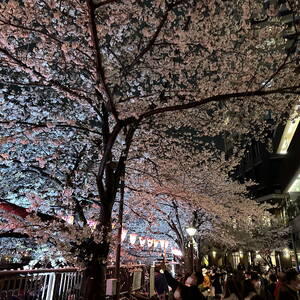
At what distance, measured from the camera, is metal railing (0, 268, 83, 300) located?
16.8 feet

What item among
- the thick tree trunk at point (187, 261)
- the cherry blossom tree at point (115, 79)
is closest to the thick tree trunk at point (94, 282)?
the cherry blossom tree at point (115, 79)

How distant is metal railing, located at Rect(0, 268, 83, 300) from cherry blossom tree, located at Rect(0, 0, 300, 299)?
50 cm

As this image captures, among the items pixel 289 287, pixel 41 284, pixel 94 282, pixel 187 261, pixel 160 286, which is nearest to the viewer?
pixel 289 287

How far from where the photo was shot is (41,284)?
19.4 feet

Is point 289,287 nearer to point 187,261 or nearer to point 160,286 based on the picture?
point 160,286

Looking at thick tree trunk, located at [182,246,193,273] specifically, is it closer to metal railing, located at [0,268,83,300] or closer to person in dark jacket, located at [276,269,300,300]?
metal railing, located at [0,268,83,300]

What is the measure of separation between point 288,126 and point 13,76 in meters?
21.1

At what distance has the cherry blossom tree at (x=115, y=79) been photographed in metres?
7.48

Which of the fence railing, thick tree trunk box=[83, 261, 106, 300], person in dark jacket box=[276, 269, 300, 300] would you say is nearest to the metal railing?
the fence railing

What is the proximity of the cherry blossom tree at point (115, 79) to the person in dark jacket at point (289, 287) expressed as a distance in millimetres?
3985

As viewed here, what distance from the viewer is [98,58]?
6.14m

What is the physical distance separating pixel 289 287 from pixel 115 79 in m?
7.25

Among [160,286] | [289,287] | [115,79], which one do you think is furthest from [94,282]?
[115,79]

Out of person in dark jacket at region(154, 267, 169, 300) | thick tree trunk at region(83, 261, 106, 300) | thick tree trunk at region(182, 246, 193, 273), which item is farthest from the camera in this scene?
thick tree trunk at region(182, 246, 193, 273)
